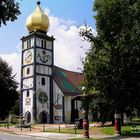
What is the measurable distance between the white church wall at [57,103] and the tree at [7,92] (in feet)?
142

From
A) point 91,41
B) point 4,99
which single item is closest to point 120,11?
point 91,41

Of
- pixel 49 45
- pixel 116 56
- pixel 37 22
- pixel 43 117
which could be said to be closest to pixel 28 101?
pixel 43 117

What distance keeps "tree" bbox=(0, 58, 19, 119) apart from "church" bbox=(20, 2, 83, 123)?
40.5 m

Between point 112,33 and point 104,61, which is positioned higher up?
point 112,33

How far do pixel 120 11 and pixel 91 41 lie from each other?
10.9ft

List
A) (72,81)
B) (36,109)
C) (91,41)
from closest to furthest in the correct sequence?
(91,41), (36,109), (72,81)

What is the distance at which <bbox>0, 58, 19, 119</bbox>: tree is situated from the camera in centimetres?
3256

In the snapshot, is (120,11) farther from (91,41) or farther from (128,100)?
(128,100)

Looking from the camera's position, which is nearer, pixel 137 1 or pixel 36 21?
pixel 137 1

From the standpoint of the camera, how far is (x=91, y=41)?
32.2 meters

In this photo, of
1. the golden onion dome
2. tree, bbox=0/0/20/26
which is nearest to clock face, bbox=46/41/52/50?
the golden onion dome

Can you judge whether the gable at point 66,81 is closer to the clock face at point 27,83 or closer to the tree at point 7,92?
the clock face at point 27,83

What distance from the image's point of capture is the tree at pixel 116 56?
29.5 m

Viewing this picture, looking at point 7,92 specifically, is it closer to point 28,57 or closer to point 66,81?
point 28,57
